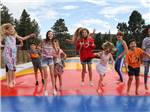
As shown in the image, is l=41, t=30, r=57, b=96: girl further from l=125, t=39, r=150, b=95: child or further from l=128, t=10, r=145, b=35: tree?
l=128, t=10, r=145, b=35: tree

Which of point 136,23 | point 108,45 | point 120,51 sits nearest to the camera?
point 108,45

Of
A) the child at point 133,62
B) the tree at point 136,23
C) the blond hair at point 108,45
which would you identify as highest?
the tree at point 136,23

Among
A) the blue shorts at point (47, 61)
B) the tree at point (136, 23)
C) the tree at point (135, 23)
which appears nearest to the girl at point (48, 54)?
the blue shorts at point (47, 61)

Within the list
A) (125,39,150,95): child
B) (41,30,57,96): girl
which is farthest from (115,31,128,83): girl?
(41,30,57,96): girl

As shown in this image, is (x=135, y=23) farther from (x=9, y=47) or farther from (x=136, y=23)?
(x=9, y=47)

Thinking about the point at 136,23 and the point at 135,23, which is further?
the point at 135,23

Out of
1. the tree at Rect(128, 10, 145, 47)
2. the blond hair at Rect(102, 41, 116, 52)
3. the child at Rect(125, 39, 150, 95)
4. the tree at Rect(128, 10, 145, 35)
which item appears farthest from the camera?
the tree at Rect(128, 10, 145, 35)

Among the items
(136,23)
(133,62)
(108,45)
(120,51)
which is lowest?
(133,62)

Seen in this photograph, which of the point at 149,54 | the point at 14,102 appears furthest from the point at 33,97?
the point at 149,54

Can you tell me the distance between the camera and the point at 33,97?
7715 mm

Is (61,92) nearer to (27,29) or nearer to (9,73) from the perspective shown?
(9,73)

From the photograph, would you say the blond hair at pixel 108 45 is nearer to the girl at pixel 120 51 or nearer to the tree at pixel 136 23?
the girl at pixel 120 51

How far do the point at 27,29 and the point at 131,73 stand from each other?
44.2 m

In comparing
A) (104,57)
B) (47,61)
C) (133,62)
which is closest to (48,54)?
(47,61)
